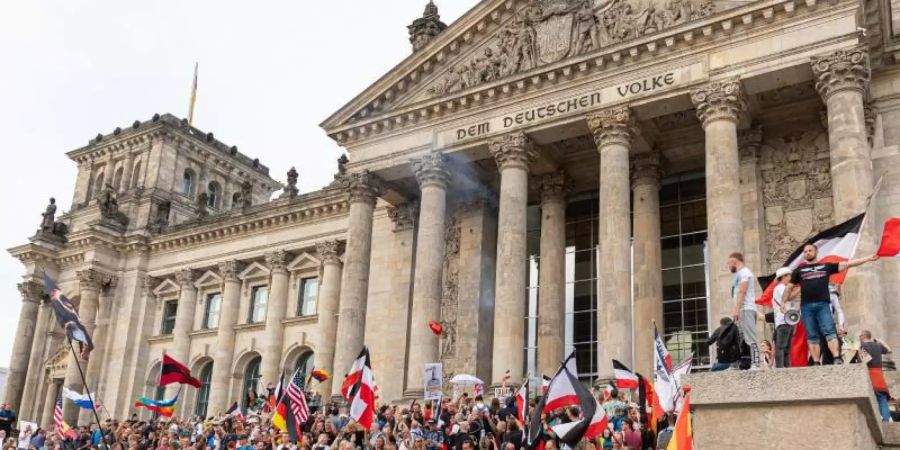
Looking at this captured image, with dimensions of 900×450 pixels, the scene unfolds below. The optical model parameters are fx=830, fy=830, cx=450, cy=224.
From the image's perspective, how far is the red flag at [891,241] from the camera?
35.9ft

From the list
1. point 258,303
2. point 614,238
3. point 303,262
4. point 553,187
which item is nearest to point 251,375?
point 258,303

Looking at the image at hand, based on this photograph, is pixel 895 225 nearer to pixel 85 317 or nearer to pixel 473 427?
pixel 473 427

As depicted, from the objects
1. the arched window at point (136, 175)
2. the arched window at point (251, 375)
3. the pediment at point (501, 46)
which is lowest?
the arched window at point (251, 375)

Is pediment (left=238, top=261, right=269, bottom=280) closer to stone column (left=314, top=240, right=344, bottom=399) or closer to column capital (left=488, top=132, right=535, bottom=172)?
stone column (left=314, top=240, right=344, bottom=399)

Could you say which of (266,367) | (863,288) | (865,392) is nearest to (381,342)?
(266,367)

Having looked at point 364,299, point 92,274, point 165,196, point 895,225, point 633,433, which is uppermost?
point 165,196

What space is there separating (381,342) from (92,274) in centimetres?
2078

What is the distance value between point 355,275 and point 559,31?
10.1 meters

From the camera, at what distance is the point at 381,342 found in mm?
28156

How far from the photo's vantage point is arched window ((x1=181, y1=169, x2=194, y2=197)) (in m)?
45.6

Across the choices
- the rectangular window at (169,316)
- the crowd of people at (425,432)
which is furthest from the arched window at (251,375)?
the crowd of people at (425,432)

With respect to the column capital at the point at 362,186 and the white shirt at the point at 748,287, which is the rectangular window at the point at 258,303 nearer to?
the column capital at the point at 362,186

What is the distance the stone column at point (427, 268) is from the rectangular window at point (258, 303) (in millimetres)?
14391

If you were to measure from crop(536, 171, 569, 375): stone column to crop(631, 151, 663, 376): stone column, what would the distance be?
2.57 metres
